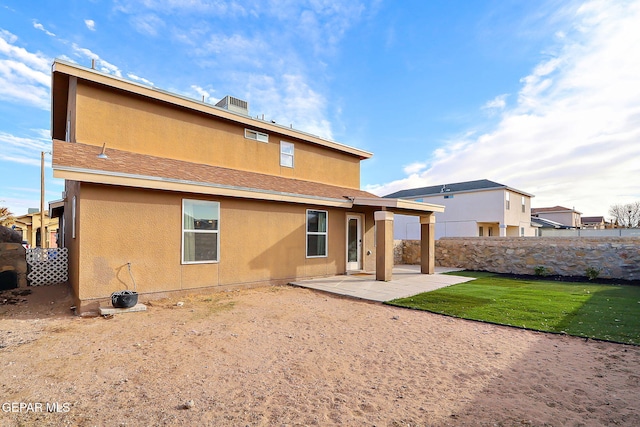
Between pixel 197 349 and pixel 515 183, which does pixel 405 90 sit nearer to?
pixel 197 349

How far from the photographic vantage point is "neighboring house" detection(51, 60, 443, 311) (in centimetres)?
684

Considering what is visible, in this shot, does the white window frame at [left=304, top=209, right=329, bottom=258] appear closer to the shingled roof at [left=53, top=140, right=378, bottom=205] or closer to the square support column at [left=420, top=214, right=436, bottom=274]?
the shingled roof at [left=53, top=140, right=378, bottom=205]

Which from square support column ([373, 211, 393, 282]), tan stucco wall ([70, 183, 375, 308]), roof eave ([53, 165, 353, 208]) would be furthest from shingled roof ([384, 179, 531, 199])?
tan stucco wall ([70, 183, 375, 308])

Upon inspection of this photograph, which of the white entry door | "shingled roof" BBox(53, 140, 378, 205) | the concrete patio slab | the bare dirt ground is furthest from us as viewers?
the white entry door

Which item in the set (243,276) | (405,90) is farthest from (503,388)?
(405,90)

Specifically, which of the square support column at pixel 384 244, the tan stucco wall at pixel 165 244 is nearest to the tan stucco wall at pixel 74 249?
the tan stucco wall at pixel 165 244

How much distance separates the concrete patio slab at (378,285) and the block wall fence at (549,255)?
3082mm

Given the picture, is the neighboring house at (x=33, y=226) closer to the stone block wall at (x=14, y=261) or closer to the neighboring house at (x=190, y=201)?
the neighboring house at (x=190, y=201)

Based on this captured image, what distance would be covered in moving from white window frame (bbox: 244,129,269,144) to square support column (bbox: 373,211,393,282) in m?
5.27

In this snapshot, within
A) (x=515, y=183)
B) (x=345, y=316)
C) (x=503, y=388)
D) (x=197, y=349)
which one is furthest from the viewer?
(x=515, y=183)

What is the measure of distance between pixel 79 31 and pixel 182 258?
25.4 ft

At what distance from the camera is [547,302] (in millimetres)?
7465

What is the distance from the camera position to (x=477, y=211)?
1048 inches

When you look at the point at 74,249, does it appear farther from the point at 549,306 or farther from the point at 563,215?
the point at 563,215
